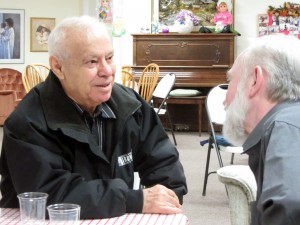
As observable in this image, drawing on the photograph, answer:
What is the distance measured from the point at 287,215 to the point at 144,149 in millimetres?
1036

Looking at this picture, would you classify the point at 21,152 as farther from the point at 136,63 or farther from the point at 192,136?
the point at 136,63

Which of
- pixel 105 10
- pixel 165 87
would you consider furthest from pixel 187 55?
pixel 165 87

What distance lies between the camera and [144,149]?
2037 mm

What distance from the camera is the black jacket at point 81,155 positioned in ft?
5.58

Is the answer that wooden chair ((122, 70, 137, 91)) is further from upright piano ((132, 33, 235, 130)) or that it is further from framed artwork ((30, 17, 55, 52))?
framed artwork ((30, 17, 55, 52))

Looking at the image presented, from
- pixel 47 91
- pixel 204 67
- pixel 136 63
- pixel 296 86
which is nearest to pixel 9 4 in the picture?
pixel 136 63

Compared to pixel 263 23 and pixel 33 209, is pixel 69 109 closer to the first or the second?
pixel 33 209

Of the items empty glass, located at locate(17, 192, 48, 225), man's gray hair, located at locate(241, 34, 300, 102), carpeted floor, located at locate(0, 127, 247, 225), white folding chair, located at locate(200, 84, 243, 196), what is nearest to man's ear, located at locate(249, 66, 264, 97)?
man's gray hair, located at locate(241, 34, 300, 102)

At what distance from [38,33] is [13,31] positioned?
0.47 m

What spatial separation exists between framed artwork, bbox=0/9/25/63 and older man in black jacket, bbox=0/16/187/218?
9.14 meters

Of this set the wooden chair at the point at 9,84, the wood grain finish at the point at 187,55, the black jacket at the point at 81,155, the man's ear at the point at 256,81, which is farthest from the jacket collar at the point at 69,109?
the wooden chair at the point at 9,84

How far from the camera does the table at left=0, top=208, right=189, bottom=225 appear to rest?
5.31 feet

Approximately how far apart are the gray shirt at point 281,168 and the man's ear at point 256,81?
0.32ft

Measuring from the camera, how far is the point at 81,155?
182 centimetres
